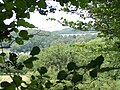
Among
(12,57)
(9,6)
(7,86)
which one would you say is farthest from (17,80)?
(9,6)

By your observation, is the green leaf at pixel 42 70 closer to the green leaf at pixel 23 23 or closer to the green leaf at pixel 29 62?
the green leaf at pixel 29 62

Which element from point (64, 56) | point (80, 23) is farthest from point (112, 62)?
point (64, 56)

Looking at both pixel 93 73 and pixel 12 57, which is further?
pixel 12 57

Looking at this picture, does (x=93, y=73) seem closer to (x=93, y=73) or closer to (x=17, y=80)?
(x=93, y=73)

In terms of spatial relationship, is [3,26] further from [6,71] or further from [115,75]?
[115,75]

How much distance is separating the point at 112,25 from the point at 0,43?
4.12 meters

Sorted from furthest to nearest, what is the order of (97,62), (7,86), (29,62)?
(29,62) < (7,86) < (97,62)

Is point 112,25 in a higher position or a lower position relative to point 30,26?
lower

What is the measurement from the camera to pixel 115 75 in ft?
17.9

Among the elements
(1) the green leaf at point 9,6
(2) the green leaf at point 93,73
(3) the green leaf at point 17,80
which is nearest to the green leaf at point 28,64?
(3) the green leaf at point 17,80

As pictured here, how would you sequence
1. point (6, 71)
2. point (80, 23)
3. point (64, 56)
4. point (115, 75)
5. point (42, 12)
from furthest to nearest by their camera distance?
point (64, 56) → point (80, 23) → point (115, 75) → point (42, 12) → point (6, 71)

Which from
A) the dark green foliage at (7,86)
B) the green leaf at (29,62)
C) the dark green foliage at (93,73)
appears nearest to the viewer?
the dark green foliage at (93,73)

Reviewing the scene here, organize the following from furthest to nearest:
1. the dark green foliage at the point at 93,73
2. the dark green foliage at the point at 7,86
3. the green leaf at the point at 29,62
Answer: the green leaf at the point at 29,62, the dark green foliage at the point at 7,86, the dark green foliage at the point at 93,73

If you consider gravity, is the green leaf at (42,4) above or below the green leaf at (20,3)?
below
